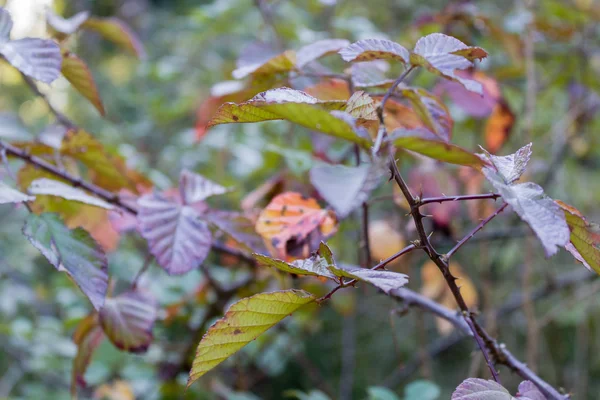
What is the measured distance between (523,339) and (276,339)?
3.53 feet

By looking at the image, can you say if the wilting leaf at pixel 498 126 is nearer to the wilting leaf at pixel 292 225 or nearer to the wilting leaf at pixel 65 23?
the wilting leaf at pixel 292 225

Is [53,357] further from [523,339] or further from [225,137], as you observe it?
[523,339]

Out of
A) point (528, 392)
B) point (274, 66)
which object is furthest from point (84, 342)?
point (528, 392)

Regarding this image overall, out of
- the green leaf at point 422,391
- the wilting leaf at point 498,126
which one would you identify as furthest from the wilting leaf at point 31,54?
the wilting leaf at point 498,126

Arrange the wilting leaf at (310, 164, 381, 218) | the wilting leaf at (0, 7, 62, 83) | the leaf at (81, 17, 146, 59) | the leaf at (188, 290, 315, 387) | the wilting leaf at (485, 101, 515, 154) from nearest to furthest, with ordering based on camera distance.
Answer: the wilting leaf at (310, 164, 381, 218)
the leaf at (188, 290, 315, 387)
the wilting leaf at (0, 7, 62, 83)
the leaf at (81, 17, 146, 59)
the wilting leaf at (485, 101, 515, 154)

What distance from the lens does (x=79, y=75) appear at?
0.65 metres

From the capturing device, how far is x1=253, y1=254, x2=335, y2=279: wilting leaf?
1.29 ft

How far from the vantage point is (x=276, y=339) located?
1502 millimetres

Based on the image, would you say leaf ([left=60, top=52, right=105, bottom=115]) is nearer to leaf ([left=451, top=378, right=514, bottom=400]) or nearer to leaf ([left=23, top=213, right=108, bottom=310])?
leaf ([left=23, top=213, right=108, bottom=310])

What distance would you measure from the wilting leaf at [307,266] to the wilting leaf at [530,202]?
0.14m

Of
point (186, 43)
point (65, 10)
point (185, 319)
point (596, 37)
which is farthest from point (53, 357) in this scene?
point (65, 10)

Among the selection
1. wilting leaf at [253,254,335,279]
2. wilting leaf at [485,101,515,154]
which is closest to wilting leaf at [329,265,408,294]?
wilting leaf at [253,254,335,279]

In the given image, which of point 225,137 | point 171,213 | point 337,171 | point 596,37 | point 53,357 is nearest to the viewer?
point 337,171

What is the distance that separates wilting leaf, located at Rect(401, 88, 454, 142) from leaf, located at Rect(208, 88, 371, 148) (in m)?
0.18
